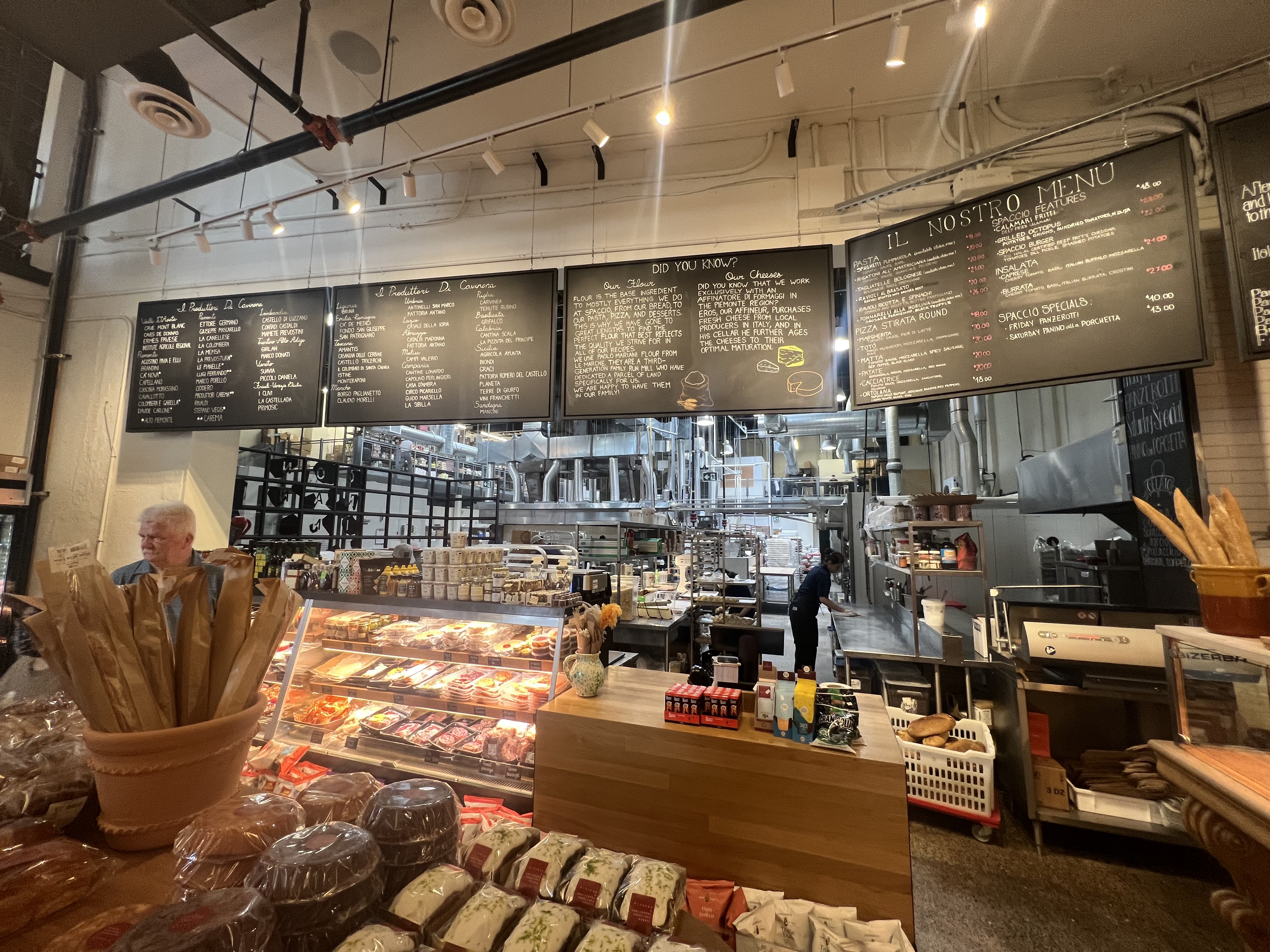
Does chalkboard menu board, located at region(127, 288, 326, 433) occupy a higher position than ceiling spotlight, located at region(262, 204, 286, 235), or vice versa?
ceiling spotlight, located at region(262, 204, 286, 235)

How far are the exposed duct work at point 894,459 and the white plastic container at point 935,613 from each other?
170 inches

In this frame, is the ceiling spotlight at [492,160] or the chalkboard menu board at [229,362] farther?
the chalkboard menu board at [229,362]

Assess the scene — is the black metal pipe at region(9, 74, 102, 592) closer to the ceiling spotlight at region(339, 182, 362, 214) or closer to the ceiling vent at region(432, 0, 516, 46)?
the ceiling spotlight at region(339, 182, 362, 214)

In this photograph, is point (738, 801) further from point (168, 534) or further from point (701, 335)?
point (168, 534)

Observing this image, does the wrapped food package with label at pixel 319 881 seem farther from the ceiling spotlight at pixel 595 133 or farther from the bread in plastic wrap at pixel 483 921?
the ceiling spotlight at pixel 595 133

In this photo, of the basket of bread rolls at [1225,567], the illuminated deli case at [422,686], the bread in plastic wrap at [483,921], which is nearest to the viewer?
the bread in plastic wrap at [483,921]

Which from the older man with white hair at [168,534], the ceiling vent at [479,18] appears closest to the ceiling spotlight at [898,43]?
the ceiling vent at [479,18]

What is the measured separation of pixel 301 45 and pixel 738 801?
4.06m

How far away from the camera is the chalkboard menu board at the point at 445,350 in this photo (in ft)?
10.8

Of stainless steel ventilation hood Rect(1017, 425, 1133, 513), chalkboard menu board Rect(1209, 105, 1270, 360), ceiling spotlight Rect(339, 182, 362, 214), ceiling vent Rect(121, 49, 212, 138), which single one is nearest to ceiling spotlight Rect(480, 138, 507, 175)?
ceiling spotlight Rect(339, 182, 362, 214)

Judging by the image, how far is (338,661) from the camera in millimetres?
3148

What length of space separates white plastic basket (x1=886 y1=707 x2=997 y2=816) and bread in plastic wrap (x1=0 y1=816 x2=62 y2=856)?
→ 3370mm

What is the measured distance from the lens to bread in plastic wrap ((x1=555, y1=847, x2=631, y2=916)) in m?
1.14

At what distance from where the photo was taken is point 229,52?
7.79 ft
